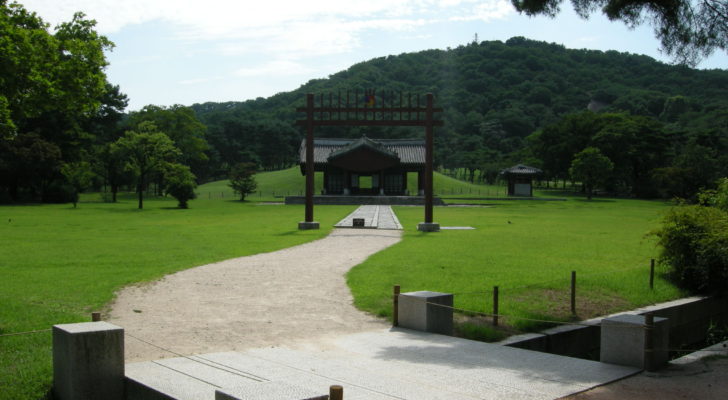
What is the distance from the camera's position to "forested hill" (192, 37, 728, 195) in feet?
263

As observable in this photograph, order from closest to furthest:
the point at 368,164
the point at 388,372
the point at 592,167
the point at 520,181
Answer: the point at 388,372 → the point at 368,164 → the point at 592,167 → the point at 520,181

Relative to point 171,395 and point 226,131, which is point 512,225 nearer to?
point 171,395

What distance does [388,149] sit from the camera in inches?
2031

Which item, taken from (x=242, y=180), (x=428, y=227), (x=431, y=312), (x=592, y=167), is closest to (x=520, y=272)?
(x=431, y=312)

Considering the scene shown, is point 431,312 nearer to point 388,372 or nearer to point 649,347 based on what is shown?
point 388,372

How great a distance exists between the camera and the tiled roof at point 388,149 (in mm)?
52625

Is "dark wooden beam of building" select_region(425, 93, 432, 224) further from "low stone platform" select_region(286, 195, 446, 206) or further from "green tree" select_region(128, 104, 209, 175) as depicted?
"green tree" select_region(128, 104, 209, 175)

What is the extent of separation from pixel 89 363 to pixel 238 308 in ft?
12.0

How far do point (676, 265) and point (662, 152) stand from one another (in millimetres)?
52421

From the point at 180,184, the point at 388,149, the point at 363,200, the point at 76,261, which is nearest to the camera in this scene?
the point at 76,261

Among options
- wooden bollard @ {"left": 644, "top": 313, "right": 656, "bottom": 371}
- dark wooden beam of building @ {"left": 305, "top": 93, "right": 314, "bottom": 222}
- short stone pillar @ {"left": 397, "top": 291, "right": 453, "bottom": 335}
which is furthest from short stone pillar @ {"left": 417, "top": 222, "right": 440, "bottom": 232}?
wooden bollard @ {"left": 644, "top": 313, "right": 656, "bottom": 371}

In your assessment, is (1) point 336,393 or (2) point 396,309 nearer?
(1) point 336,393

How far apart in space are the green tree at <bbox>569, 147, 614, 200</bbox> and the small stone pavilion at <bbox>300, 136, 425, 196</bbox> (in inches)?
542

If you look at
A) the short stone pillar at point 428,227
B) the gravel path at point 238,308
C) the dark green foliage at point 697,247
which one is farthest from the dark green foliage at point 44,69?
the short stone pillar at point 428,227
